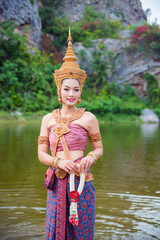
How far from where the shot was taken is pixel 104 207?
3.33 metres

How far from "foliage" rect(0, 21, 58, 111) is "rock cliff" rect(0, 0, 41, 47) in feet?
5.69

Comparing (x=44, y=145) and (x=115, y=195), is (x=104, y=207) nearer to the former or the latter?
(x=115, y=195)

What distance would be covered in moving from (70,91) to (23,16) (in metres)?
22.2

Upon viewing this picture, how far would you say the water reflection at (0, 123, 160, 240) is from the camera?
8.87 feet

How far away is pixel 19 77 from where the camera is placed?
1952 centimetres

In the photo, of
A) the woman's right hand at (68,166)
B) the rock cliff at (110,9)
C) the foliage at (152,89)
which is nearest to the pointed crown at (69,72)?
the woman's right hand at (68,166)

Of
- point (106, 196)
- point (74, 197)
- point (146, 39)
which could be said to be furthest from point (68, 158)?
point (146, 39)

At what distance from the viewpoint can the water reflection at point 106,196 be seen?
2.71m

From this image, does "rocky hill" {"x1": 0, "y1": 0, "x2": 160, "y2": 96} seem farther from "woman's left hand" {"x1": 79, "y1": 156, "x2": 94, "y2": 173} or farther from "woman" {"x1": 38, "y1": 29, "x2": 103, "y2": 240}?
"woman's left hand" {"x1": 79, "y1": 156, "x2": 94, "y2": 173}

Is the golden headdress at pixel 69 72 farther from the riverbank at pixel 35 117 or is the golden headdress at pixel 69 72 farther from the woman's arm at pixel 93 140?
the riverbank at pixel 35 117

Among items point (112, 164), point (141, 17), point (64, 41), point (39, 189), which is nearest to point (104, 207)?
point (39, 189)

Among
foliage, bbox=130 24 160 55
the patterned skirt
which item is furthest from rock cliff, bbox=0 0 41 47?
the patterned skirt

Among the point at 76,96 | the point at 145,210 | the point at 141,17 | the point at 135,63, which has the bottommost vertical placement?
the point at 145,210

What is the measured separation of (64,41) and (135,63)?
21.7ft
